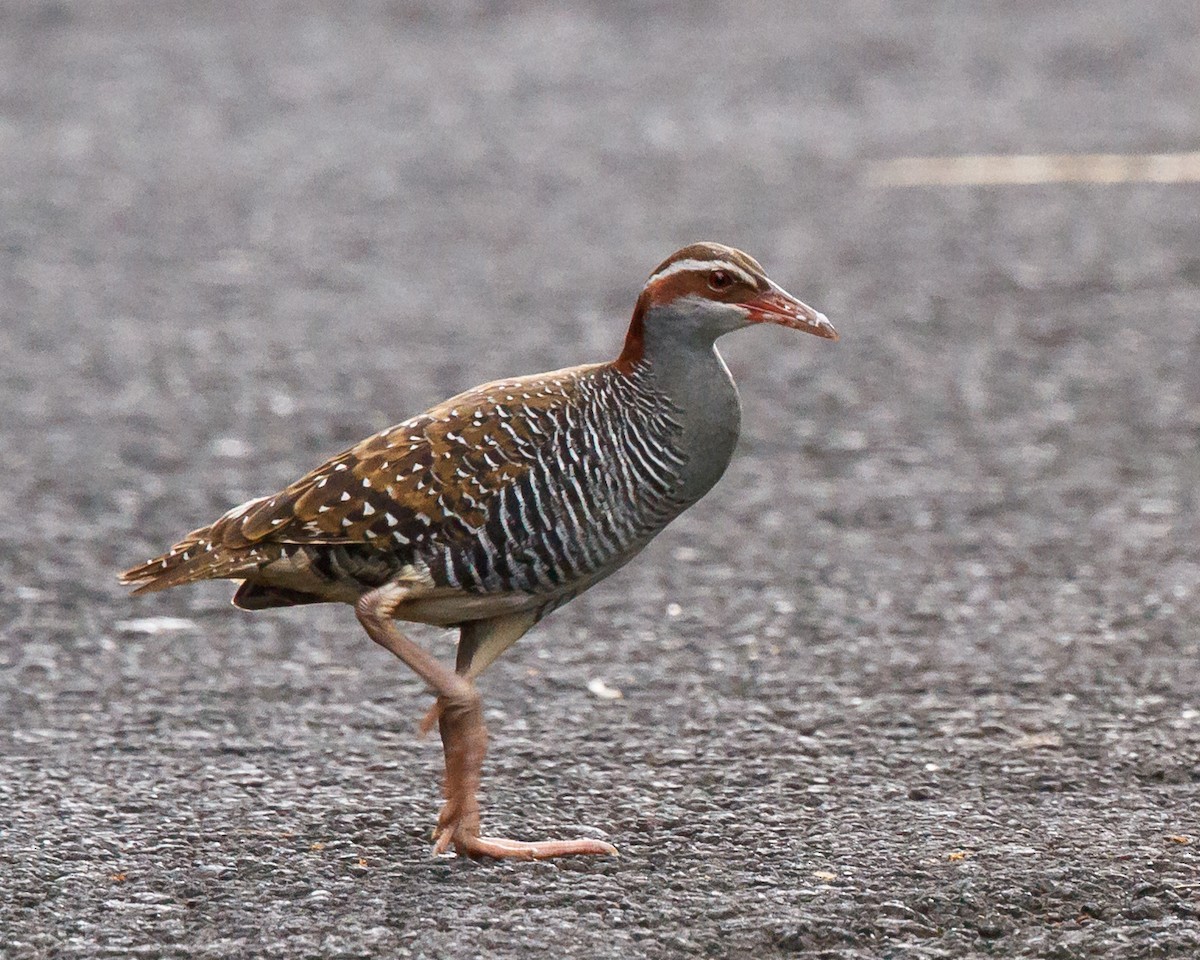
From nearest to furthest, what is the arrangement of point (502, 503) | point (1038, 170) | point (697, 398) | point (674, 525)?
point (502, 503) < point (697, 398) < point (674, 525) < point (1038, 170)

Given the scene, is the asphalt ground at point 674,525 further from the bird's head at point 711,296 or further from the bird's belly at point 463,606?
the bird's head at point 711,296

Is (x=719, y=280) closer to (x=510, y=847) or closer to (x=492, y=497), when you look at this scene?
(x=492, y=497)

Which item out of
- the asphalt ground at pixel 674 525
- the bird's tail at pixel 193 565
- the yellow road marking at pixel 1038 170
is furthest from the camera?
the yellow road marking at pixel 1038 170

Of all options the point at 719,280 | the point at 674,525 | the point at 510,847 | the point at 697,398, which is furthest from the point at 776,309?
the point at 674,525

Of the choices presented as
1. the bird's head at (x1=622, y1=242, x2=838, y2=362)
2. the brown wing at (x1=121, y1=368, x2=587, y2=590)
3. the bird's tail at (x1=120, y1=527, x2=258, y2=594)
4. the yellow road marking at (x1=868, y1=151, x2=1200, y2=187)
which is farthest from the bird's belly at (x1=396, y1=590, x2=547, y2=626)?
the yellow road marking at (x1=868, y1=151, x2=1200, y2=187)

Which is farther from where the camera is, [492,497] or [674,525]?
[674,525]

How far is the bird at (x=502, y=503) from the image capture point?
4.88 metres

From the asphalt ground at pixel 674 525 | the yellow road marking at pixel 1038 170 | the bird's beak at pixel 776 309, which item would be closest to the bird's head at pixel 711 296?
the bird's beak at pixel 776 309

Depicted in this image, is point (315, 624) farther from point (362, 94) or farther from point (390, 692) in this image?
point (362, 94)

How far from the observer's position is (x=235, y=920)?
182 inches

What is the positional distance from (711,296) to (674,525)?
9.83ft

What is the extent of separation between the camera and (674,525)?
7.98 metres

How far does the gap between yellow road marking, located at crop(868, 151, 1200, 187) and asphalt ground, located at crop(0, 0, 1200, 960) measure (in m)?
0.23

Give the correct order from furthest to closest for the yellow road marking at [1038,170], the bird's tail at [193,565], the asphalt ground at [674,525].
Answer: the yellow road marking at [1038,170]
the bird's tail at [193,565]
the asphalt ground at [674,525]
